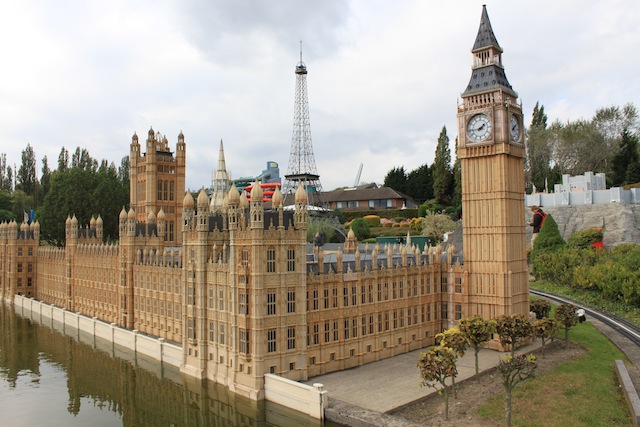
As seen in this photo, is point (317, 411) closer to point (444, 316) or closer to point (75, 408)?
point (75, 408)

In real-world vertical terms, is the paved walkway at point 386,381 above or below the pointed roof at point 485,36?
below

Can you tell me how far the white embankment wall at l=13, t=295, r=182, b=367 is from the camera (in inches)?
1994

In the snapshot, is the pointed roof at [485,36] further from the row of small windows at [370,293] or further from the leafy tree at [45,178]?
the leafy tree at [45,178]

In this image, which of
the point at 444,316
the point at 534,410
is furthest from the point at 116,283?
the point at 534,410

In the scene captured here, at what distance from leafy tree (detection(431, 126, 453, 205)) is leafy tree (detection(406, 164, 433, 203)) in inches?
727

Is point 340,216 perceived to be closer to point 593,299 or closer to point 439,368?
point 593,299

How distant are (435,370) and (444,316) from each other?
2192 centimetres

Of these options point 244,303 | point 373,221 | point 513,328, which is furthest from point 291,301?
point 373,221

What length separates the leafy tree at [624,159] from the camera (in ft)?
364

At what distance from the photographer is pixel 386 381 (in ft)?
136

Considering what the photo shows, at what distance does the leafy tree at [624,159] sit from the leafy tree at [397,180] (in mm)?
58788

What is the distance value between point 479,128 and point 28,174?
147983 millimetres

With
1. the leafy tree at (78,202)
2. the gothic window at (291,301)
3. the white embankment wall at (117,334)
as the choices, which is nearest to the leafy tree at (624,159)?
the gothic window at (291,301)

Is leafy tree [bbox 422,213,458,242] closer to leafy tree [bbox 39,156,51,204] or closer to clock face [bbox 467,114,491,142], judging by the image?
clock face [bbox 467,114,491,142]
